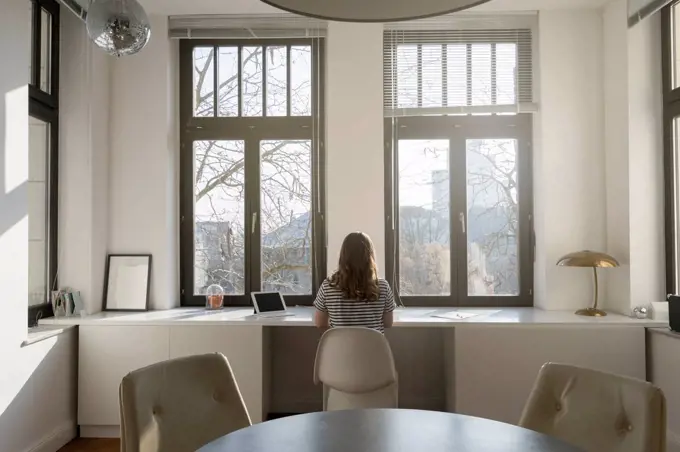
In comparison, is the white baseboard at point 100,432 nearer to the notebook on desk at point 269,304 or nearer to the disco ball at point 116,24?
the notebook on desk at point 269,304

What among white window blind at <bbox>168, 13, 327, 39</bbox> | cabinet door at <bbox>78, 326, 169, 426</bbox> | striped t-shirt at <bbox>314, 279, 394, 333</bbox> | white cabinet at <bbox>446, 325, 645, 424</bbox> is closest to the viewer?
striped t-shirt at <bbox>314, 279, 394, 333</bbox>

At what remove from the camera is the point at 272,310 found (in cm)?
357

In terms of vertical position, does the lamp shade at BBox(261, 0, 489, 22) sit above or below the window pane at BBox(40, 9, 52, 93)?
below

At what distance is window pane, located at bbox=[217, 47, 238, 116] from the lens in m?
4.11

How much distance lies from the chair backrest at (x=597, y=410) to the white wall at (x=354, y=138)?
214 centimetres

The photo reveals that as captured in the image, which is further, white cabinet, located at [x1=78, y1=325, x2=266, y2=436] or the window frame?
the window frame

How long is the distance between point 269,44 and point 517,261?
2.64m

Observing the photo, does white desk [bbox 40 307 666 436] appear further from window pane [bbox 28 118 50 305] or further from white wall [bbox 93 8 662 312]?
white wall [bbox 93 8 662 312]

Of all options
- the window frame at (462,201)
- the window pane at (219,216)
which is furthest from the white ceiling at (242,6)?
the window pane at (219,216)

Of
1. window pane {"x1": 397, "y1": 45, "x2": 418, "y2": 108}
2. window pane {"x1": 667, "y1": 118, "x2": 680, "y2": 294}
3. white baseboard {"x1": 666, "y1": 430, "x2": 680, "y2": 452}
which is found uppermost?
window pane {"x1": 397, "y1": 45, "x2": 418, "y2": 108}

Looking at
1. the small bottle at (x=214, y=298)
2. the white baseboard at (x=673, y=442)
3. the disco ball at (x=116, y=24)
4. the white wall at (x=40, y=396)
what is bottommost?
the white baseboard at (x=673, y=442)

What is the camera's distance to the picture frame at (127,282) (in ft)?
12.3

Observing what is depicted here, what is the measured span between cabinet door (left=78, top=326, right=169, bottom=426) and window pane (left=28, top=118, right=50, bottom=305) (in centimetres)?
47

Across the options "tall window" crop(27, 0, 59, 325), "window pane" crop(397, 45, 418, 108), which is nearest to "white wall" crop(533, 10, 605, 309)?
"window pane" crop(397, 45, 418, 108)
